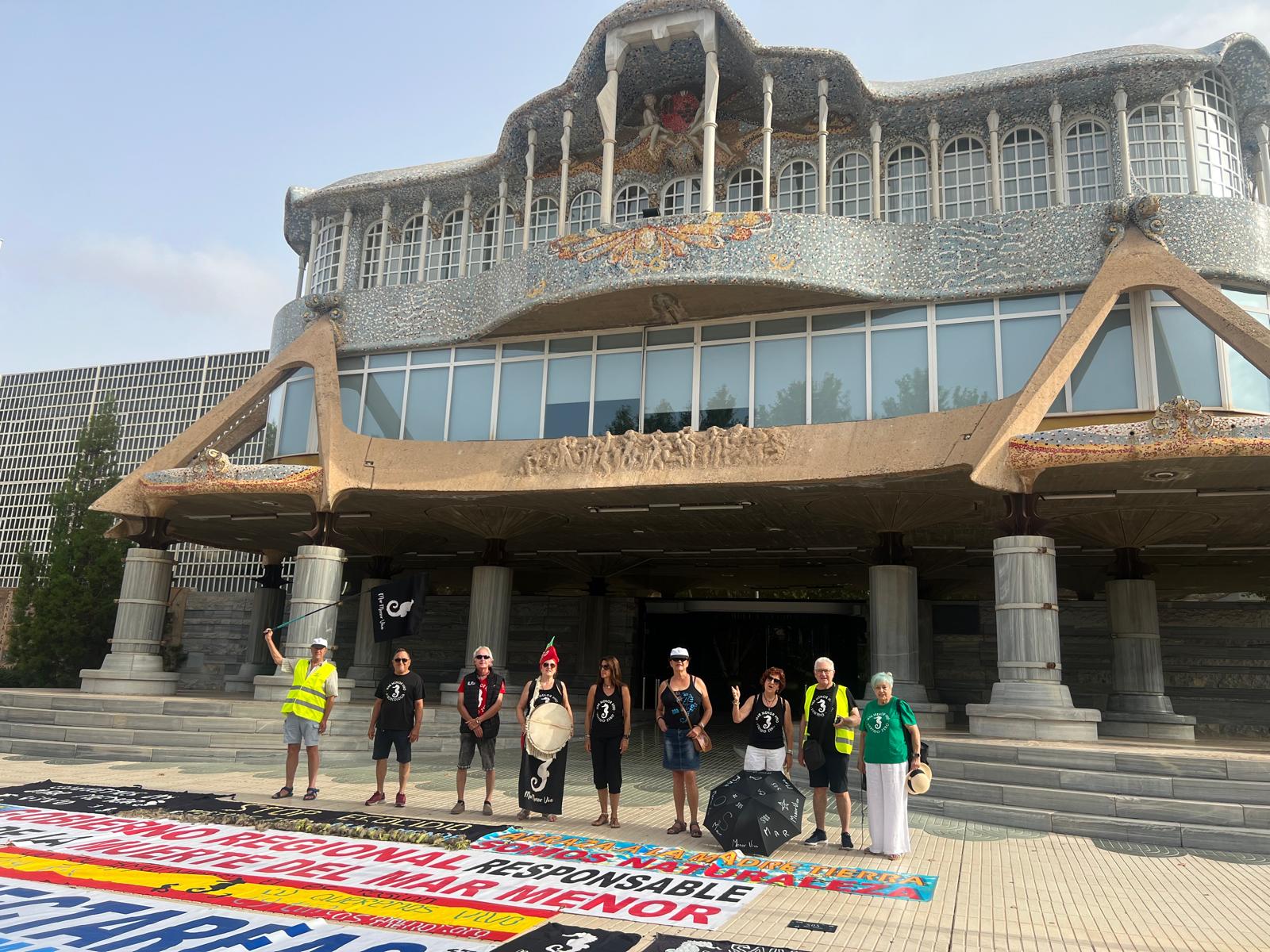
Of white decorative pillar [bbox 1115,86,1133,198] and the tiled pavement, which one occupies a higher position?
white decorative pillar [bbox 1115,86,1133,198]

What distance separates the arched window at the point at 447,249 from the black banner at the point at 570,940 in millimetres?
19635

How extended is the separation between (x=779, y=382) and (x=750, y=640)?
12124mm

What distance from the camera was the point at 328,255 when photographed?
24.0 m

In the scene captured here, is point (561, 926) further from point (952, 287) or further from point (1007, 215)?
point (1007, 215)

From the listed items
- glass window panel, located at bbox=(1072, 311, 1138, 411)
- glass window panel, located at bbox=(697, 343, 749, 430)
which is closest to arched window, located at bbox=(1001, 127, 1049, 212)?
glass window panel, located at bbox=(1072, 311, 1138, 411)

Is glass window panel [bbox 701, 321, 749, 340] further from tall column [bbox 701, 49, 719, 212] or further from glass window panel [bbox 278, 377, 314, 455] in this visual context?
glass window panel [bbox 278, 377, 314, 455]

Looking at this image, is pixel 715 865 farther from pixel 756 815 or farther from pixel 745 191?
pixel 745 191

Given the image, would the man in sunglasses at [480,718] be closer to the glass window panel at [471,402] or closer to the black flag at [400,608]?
the black flag at [400,608]

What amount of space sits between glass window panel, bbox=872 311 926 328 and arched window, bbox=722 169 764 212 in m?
4.54

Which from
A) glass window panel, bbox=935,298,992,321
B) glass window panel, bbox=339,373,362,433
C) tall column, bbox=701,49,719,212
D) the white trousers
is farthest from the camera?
glass window panel, bbox=339,373,362,433

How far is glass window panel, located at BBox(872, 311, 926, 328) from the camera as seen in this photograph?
58.6 ft

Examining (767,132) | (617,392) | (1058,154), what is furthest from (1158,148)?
(617,392)

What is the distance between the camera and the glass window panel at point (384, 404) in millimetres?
21203

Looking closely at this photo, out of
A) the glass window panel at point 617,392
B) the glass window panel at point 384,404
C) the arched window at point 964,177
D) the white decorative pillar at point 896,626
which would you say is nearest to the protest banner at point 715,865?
the white decorative pillar at point 896,626
